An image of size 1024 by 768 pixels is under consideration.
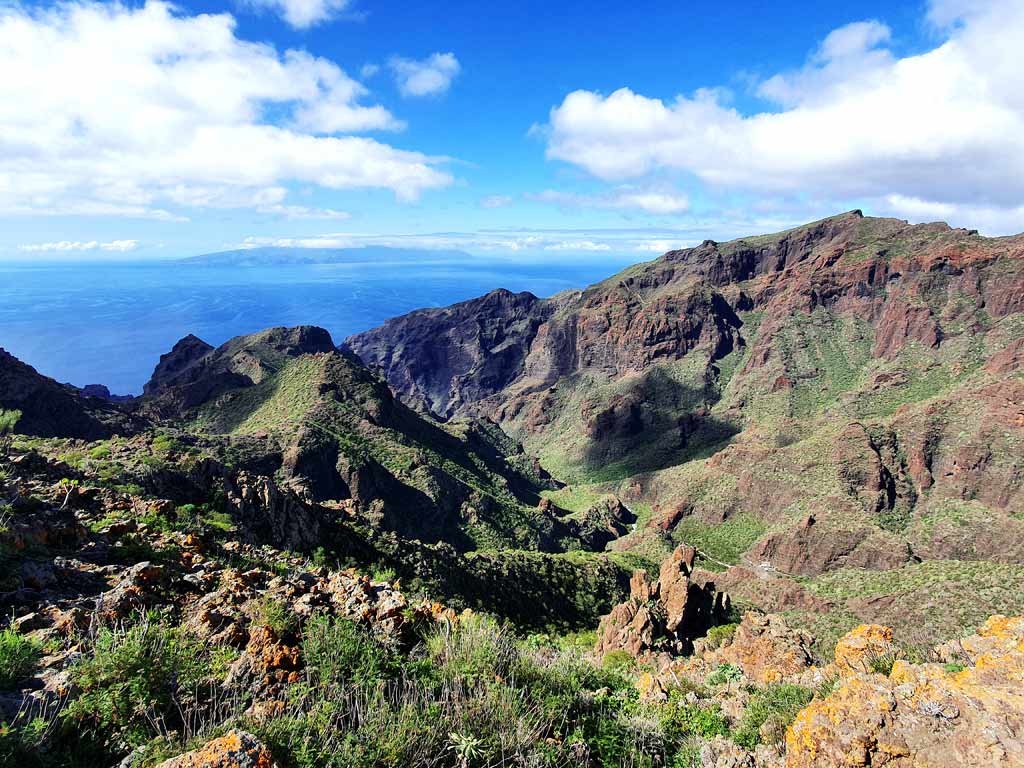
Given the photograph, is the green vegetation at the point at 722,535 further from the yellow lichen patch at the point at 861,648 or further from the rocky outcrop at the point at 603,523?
the yellow lichen patch at the point at 861,648

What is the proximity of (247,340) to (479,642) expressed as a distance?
123 m

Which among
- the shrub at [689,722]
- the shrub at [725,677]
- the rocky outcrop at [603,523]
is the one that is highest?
the shrub at [689,722]

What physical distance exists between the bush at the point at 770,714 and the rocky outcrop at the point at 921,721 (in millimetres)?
852

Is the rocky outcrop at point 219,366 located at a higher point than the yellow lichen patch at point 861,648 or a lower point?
lower

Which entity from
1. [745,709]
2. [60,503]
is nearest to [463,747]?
[745,709]

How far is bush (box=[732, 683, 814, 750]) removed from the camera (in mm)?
8969

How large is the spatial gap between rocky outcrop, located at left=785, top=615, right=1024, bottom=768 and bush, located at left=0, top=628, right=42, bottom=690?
11.1m

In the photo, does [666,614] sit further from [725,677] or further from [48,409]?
[48,409]

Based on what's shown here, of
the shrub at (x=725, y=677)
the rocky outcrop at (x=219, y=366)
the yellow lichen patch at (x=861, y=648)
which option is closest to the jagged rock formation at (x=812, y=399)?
the yellow lichen patch at (x=861, y=648)

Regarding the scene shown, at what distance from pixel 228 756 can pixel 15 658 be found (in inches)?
165

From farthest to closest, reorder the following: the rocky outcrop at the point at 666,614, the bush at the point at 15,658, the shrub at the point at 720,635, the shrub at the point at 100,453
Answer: the shrub at the point at 720,635 < the rocky outcrop at the point at 666,614 < the shrub at the point at 100,453 < the bush at the point at 15,658

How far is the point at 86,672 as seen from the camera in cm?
664

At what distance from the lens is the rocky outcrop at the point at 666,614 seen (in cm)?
3012

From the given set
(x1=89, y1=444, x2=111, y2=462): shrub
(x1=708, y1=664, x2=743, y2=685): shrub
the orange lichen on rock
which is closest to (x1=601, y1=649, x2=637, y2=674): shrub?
(x1=708, y1=664, x2=743, y2=685): shrub
